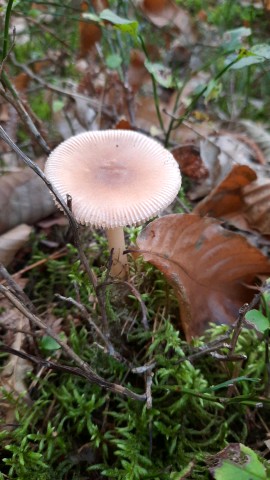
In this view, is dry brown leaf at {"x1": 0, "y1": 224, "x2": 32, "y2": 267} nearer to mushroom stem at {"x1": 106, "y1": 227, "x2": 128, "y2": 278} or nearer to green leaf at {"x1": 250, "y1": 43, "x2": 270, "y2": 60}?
mushroom stem at {"x1": 106, "y1": 227, "x2": 128, "y2": 278}

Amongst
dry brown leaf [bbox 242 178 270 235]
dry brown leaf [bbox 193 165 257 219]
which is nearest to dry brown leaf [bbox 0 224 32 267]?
dry brown leaf [bbox 193 165 257 219]

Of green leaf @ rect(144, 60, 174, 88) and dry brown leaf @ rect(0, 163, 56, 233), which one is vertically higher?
green leaf @ rect(144, 60, 174, 88)

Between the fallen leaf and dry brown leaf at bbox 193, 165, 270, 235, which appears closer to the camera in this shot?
dry brown leaf at bbox 193, 165, 270, 235

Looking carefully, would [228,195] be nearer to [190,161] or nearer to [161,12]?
[190,161]

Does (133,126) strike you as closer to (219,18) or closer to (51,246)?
(51,246)

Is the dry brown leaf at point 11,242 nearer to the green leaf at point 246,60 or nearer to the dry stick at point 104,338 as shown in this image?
the dry stick at point 104,338

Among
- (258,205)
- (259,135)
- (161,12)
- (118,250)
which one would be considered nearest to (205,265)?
(118,250)
